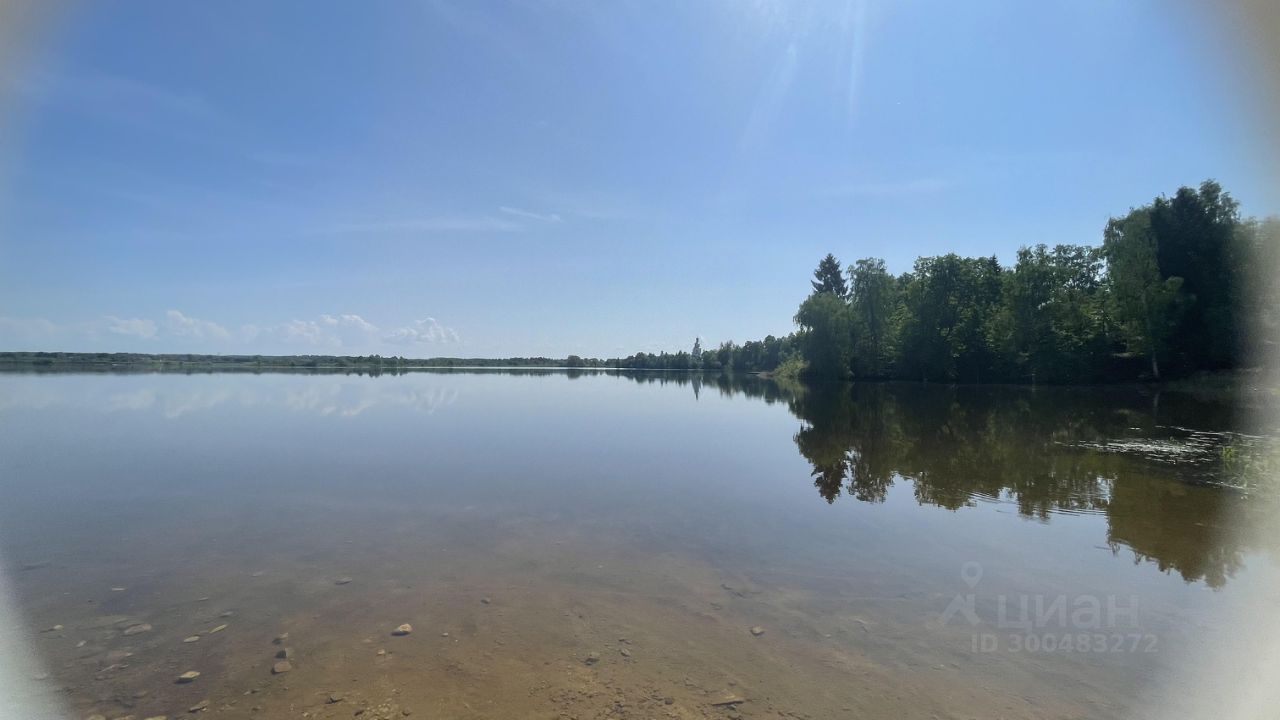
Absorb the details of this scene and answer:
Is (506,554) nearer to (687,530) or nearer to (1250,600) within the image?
(687,530)

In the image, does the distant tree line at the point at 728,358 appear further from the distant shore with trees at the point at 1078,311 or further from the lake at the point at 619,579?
the lake at the point at 619,579

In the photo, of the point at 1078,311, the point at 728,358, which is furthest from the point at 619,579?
the point at 728,358

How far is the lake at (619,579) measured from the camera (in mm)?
4031

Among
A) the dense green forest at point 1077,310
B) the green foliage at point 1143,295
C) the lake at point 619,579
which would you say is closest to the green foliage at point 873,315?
the dense green forest at point 1077,310

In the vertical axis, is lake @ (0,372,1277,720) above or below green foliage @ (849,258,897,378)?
below

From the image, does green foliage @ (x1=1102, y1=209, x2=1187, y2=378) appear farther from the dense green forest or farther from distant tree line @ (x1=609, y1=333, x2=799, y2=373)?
distant tree line @ (x1=609, y1=333, x2=799, y2=373)

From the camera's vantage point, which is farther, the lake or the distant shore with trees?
the distant shore with trees

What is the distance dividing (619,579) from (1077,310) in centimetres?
5342

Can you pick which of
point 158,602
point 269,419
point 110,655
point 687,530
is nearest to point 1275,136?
point 687,530

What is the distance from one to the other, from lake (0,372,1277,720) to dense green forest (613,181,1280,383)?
17472 millimetres

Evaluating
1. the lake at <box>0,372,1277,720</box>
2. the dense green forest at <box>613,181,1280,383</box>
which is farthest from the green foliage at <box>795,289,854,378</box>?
the lake at <box>0,372,1277,720</box>

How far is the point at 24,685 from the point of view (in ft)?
13.3

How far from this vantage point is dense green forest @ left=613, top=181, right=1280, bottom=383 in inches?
1305

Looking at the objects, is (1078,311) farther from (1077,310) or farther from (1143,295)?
(1143,295)
